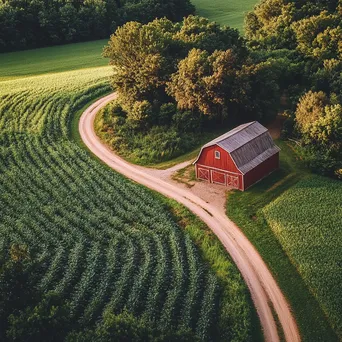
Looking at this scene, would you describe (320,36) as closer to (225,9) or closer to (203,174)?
(203,174)

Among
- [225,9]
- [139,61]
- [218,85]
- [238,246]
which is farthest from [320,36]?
[225,9]

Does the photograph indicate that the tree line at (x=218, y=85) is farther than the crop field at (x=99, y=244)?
Yes

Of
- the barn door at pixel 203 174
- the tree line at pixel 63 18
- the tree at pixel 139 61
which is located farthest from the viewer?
the tree line at pixel 63 18

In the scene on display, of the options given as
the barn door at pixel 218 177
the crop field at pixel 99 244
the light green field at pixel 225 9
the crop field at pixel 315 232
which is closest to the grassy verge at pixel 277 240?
the crop field at pixel 315 232

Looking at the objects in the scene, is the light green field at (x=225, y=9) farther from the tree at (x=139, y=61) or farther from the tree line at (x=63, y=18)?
the tree at (x=139, y=61)

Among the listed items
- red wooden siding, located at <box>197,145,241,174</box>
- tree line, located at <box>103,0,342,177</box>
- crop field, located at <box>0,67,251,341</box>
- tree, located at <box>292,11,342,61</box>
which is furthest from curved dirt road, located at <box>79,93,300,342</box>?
tree, located at <box>292,11,342,61</box>
